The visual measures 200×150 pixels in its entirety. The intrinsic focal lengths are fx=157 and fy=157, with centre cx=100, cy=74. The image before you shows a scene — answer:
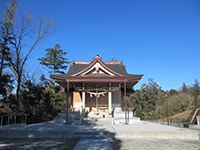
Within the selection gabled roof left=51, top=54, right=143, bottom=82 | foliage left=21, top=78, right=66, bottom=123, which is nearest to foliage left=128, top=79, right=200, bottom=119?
gabled roof left=51, top=54, right=143, bottom=82

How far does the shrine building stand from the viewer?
1578cm

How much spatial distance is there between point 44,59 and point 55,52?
8.57 feet

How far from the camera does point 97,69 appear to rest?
17281 mm

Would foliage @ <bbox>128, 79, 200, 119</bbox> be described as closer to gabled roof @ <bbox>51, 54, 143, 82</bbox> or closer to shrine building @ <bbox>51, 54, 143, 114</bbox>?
shrine building @ <bbox>51, 54, 143, 114</bbox>

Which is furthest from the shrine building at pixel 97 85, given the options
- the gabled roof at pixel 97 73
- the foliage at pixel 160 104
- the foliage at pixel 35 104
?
the foliage at pixel 160 104

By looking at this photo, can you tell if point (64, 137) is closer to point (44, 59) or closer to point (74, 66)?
point (74, 66)

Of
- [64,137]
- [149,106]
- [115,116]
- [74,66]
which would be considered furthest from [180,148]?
[149,106]

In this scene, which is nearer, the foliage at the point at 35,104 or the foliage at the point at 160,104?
the foliage at the point at 35,104

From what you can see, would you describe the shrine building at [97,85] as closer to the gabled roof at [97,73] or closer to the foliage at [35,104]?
the gabled roof at [97,73]

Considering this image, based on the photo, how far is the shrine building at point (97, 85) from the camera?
51.8ft

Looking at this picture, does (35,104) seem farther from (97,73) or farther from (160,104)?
(160,104)

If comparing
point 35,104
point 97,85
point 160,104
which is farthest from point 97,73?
point 160,104

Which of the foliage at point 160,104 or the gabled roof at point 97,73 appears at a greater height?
the gabled roof at point 97,73

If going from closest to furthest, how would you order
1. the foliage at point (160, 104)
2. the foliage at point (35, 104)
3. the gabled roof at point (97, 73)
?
the gabled roof at point (97, 73) → the foliage at point (35, 104) → the foliage at point (160, 104)
